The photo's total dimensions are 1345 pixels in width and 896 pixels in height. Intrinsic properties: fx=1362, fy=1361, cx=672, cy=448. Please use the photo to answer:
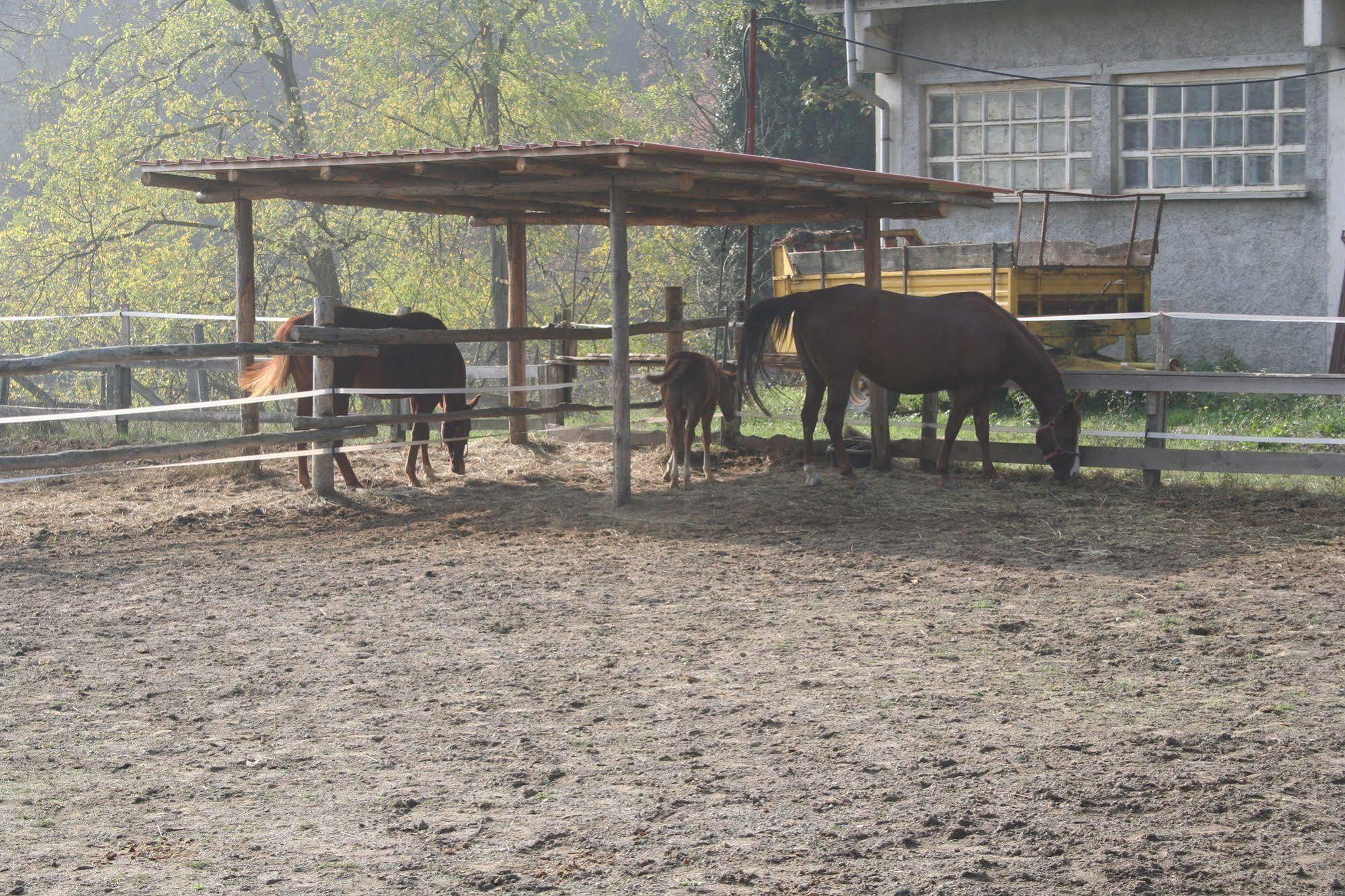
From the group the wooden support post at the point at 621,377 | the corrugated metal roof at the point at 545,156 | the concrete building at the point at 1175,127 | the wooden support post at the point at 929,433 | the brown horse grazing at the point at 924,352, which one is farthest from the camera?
the concrete building at the point at 1175,127

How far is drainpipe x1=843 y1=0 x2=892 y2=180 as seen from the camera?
1588 centimetres

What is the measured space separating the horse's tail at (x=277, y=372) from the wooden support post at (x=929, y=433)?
15.5 feet

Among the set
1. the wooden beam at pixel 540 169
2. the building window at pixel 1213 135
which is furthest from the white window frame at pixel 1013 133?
the wooden beam at pixel 540 169

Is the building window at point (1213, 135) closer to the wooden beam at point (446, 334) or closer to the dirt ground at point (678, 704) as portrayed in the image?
the wooden beam at point (446, 334)

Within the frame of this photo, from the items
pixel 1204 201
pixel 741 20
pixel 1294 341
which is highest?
pixel 741 20

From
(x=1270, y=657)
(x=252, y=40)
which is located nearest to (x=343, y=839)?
(x=1270, y=657)

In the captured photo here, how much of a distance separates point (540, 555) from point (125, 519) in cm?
329

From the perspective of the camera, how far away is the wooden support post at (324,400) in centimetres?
1002

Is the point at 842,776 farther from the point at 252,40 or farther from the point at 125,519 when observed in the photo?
the point at 252,40

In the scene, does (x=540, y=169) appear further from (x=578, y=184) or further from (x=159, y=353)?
(x=159, y=353)

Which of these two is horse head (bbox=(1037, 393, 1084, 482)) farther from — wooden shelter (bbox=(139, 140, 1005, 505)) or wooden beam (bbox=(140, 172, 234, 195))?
wooden beam (bbox=(140, 172, 234, 195))

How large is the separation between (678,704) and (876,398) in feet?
22.3

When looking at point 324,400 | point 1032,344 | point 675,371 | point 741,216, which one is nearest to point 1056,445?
point 1032,344

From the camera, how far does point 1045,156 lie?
16.1 meters
